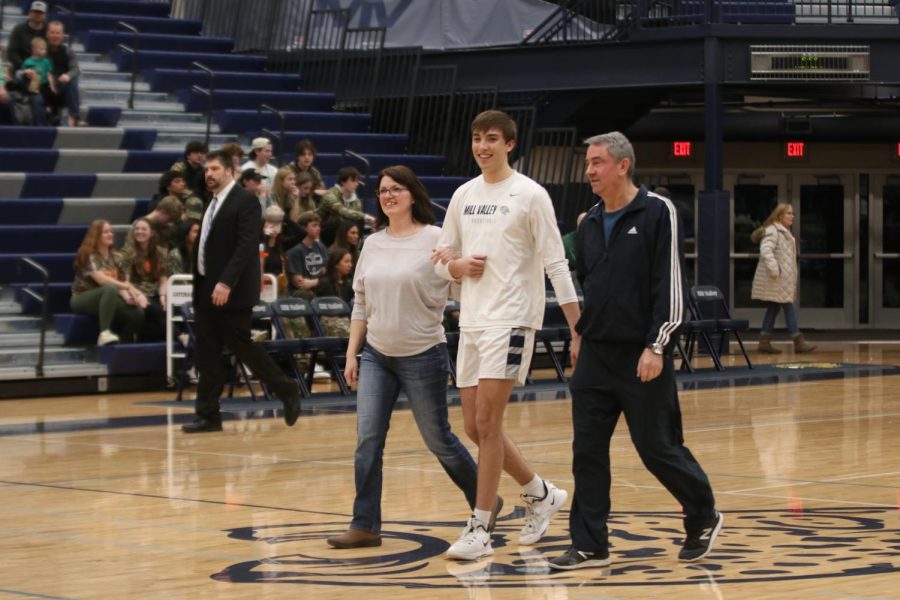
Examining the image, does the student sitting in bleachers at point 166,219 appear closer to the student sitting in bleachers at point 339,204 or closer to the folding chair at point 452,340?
the student sitting in bleachers at point 339,204

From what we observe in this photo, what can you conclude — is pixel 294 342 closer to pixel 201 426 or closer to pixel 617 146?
pixel 201 426

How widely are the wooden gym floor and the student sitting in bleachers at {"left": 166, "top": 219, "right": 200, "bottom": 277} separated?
250 cm

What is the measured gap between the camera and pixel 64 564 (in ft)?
24.8

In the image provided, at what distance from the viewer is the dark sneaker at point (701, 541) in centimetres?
727

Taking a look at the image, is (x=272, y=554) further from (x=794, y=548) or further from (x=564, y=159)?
(x=564, y=159)

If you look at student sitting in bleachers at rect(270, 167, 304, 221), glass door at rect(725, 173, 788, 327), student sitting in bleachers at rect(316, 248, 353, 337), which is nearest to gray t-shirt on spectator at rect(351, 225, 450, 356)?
student sitting in bleachers at rect(316, 248, 353, 337)

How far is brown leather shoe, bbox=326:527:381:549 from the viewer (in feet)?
25.7

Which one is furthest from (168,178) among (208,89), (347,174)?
(208,89)

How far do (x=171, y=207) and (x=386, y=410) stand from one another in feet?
32.9

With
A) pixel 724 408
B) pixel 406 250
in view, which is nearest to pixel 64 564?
pixel 406 250

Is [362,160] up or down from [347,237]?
up

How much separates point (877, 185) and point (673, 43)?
288 inches

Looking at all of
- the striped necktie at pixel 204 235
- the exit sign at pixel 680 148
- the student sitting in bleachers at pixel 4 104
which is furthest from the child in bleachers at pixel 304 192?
the exit sign at pixel 680 148

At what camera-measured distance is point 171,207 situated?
17.6 m
